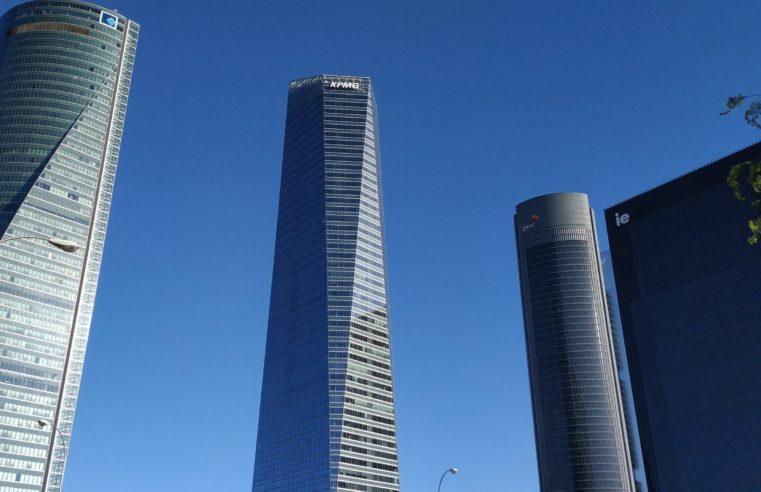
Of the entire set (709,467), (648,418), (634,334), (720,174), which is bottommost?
(709,467)

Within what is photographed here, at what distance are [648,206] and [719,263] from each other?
25724mm

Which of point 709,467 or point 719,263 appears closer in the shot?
point 709,467

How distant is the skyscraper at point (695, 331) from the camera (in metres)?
162

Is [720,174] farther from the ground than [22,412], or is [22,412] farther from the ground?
[720,174]

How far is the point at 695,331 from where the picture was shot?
17438cm

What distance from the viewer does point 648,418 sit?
6993 inches

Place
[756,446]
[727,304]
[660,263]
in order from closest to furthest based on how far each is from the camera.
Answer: [756,446] → [727,304] → [660,263]

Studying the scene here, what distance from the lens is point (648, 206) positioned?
19538 cm

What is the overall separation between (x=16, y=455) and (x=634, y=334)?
503 feet

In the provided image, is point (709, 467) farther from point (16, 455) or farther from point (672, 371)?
point (16, 455)

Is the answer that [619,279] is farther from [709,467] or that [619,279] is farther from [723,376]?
[709,467]

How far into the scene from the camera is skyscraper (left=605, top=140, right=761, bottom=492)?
162 meters

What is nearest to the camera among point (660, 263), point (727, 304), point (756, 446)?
point (756, 446)

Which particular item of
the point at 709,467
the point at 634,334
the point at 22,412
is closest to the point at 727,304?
the point at 634,334
